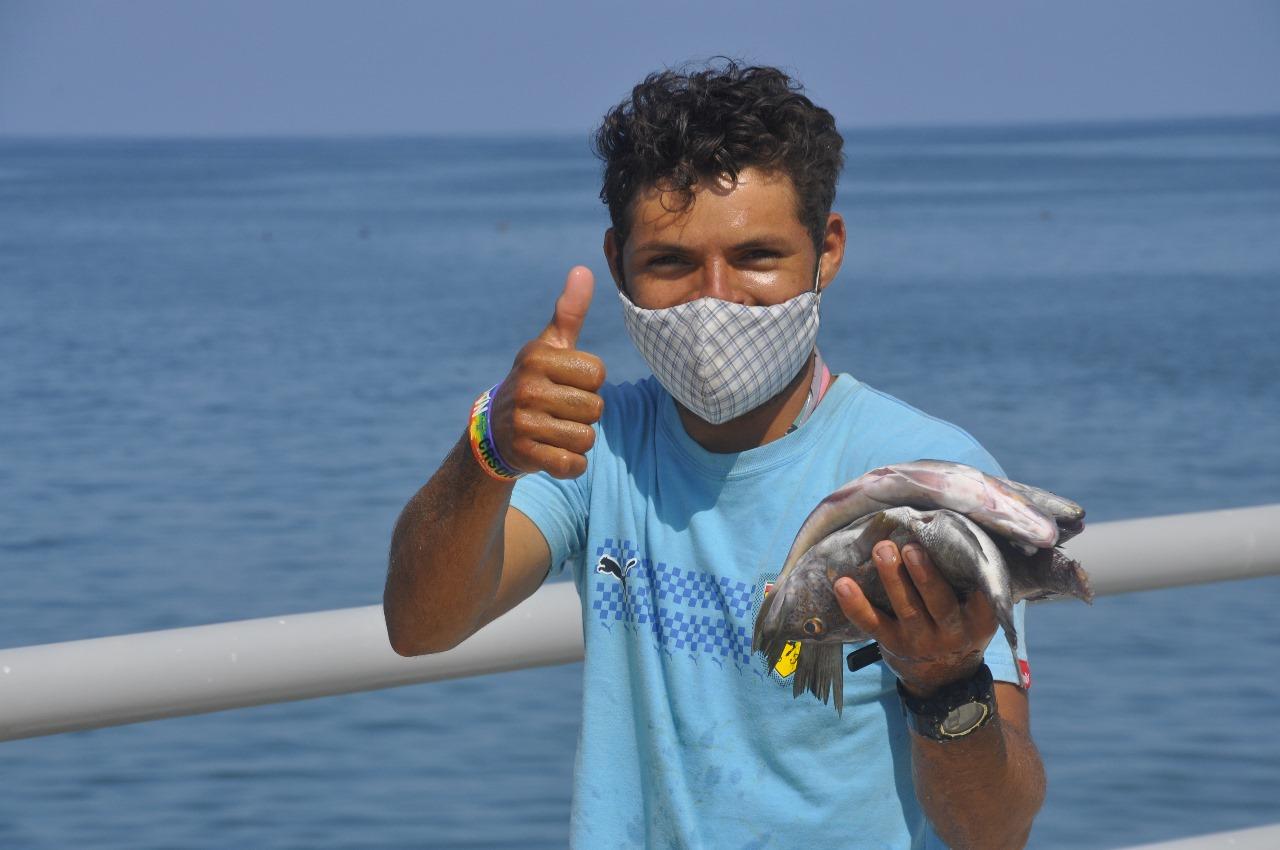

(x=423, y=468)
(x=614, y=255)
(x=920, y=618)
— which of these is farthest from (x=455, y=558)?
→ (x=423, y=468)

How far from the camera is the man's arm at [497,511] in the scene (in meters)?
2.29

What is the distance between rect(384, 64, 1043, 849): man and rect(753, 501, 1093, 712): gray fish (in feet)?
0.34

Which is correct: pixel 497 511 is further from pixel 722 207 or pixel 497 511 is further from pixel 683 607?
pixel 722 207

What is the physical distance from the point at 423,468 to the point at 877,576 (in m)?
16.0

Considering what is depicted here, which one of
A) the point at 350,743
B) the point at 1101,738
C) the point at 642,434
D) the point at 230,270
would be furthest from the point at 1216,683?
the point at 230,270

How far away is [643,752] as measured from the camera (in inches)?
102

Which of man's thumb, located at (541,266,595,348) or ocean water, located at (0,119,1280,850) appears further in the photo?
ocean water, located at (0,119,1280,850)

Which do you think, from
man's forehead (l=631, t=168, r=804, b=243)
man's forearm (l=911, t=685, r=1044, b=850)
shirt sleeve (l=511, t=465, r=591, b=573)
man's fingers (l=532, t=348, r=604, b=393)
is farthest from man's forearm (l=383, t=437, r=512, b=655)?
man's forearm (l=911, t=685, r=1044, b=850)

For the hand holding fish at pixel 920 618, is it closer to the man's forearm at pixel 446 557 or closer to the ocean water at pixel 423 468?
the ocean water at pixel 423 468

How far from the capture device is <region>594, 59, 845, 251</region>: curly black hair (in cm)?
265

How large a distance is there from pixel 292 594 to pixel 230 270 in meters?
37.2

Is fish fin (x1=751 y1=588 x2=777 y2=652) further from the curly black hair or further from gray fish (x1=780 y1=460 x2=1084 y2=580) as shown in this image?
the curly black hair

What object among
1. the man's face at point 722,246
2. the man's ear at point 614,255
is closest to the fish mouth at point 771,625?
the man's face at point 722,246

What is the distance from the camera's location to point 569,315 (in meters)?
2.36
